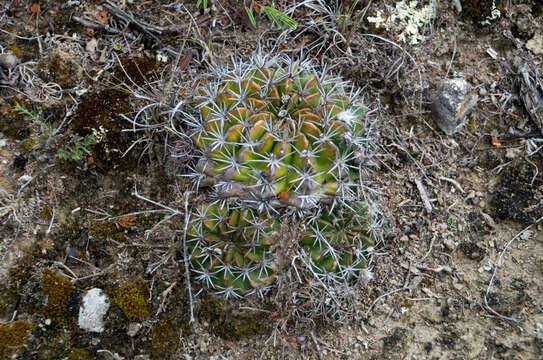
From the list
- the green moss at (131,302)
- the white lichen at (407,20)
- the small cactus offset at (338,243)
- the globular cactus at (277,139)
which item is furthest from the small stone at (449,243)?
the green moss at (131,302)

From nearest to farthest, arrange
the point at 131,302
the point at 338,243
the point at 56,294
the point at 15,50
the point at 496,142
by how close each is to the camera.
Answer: the point at 56,294
the point at 131,302
the point at 338,243
the point at 15,50
the point at 496,142

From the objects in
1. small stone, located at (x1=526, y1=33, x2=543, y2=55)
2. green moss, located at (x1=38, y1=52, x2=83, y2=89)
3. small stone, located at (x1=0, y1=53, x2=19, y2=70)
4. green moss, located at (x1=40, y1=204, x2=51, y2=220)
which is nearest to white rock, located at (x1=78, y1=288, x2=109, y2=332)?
green moss, located at (x1=40, y1=204, x2=51, y2=220)

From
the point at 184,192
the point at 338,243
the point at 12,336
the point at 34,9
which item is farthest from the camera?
the point at 34,9

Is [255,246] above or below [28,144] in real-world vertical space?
above

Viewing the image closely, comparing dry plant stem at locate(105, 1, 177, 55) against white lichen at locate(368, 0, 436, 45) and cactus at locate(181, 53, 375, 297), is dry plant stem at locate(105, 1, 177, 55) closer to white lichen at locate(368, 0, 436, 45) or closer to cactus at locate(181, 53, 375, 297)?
cactus at locate(181, 53, 375, 297)

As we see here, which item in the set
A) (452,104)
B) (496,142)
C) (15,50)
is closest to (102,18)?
(15,50)

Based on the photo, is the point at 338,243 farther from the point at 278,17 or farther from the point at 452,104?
the point at 278,17

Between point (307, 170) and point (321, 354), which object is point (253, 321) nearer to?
point (321, 354)

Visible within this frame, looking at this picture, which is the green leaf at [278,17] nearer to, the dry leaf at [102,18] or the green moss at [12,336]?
the dry leaf at [102,18]
